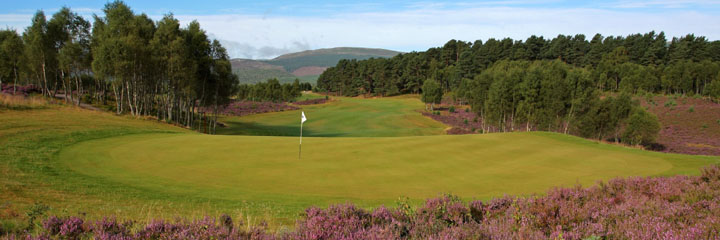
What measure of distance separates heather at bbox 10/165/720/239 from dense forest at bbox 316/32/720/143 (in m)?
43.5

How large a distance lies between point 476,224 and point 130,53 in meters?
37.4

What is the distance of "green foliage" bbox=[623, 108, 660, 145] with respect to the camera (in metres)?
39.9

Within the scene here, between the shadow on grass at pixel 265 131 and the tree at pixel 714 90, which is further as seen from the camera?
the tree at pixel 714 90

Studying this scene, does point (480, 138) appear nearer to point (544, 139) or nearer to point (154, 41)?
point (544, 139)

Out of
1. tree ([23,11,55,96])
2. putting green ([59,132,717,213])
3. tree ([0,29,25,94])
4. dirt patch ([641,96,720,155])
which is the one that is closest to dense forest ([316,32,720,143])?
dirt patch ([641,96,720,155])

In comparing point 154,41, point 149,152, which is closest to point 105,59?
point 154,41

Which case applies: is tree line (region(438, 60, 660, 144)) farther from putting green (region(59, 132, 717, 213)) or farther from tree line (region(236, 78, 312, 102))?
tree line (region(236, 78, 312, 102))

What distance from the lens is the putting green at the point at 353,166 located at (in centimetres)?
1047

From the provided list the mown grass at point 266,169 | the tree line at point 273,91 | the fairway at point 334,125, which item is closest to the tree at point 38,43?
the fairway at point 334,125

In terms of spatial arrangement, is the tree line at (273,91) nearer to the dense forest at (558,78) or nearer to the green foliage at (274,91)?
the green foliage at (274,91)

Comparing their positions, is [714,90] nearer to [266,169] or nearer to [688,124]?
[688,124]

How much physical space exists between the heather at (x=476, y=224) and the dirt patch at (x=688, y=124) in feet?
143

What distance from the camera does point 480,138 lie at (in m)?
19.9

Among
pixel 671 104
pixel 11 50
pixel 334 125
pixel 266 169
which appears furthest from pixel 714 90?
pixel 11 50
